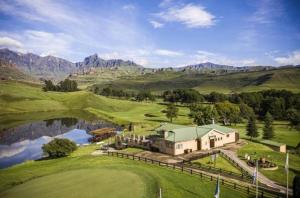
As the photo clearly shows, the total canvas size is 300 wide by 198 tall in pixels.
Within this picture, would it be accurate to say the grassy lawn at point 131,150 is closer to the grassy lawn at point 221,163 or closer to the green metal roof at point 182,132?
the green metal roof at point 182,132

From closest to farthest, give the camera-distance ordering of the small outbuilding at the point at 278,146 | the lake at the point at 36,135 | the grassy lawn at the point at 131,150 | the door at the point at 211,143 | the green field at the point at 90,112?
the grassy lawn at the point at 131,150
the door at the point at 211,143
the small outbuilding at the point at 278,146
the lake at the point at 36,135
the green field at the point at 90,112

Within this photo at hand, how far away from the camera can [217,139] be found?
73.7 m

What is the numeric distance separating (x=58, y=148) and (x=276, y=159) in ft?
156

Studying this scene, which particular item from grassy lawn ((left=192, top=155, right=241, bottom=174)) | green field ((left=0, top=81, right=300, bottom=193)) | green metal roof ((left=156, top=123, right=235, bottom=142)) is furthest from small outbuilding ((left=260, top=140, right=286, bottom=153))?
grassy lawn ((left=192, top=155, right=241, bottom=174))

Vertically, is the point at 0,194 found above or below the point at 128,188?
below

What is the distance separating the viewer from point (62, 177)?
4472cm

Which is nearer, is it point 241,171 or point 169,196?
point 169,196

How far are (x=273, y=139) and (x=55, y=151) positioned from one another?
62324 millimetres

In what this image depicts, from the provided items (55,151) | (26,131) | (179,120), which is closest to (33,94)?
(26,131)

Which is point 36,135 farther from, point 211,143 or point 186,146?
point 211,143

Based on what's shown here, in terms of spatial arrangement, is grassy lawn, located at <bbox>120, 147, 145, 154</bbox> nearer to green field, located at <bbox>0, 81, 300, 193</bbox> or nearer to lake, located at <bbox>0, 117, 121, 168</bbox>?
green field, located at <bbox>0, 81, 300, 193</bbox>

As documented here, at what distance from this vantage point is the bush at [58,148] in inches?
2594

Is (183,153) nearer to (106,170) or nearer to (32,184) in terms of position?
(106,170)

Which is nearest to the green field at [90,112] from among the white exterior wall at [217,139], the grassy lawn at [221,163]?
the white exterior wall at [217,139]
